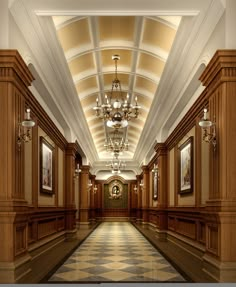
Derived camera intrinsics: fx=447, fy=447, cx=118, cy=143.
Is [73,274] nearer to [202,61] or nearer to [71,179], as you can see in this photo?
[202,61]

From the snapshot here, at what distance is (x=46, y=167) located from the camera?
11.0 meters

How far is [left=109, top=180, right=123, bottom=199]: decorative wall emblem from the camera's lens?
109 ft

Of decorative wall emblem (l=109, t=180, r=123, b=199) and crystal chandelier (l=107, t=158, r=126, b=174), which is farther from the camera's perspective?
decorative wall emblem (l=109, t=180, r=123, b=199)

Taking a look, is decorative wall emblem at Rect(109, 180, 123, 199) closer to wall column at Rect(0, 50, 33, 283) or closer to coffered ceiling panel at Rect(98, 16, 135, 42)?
coffered ceiling panel at Rect(98, 16, 135, 42)

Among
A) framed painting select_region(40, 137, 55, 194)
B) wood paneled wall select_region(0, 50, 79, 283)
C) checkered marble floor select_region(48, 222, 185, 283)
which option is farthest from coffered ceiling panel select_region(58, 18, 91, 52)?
checkered marble floor select_region(48, 222, 185, 283)

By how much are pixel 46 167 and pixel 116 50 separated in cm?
333

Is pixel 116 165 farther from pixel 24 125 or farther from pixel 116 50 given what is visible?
pixel 24 125

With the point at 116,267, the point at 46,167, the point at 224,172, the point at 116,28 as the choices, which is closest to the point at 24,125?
the point at 224,172

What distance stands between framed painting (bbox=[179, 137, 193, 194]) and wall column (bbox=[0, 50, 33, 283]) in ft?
16.3

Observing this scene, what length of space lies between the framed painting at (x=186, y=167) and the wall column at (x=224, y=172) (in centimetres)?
385

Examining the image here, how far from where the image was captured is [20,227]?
6680 mm

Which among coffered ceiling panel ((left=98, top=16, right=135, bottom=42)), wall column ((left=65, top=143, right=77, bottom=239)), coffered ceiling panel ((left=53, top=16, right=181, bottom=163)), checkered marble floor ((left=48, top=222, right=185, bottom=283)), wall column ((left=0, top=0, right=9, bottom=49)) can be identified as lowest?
checkered marble floor ((left=48, top=222, right=185, bottom=283))

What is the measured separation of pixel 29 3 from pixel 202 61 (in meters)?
3.16

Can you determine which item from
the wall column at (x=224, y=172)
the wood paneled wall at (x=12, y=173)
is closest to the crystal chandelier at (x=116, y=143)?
the wood paneled wall at (x=12, y=173)
